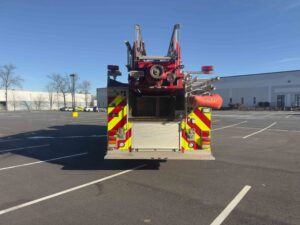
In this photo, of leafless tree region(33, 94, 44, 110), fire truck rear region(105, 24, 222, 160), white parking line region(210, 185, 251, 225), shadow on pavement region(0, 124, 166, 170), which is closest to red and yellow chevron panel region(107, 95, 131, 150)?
fire truck rear region(105, 24, 222, 160)

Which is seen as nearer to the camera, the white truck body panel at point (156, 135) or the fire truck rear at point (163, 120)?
the fire truck rear at point (163, 120)

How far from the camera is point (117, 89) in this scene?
5.57m

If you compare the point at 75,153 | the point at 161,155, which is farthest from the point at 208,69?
the point at 75,153

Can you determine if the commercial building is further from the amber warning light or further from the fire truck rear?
the amber warning light

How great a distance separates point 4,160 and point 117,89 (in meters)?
4.33

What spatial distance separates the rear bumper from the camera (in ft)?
17.0

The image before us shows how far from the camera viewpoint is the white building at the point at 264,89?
6606 cm

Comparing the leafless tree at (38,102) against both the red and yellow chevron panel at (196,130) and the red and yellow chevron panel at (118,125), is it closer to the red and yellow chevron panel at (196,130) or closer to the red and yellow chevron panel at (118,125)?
the red and yellow chevron panel at (118,125)

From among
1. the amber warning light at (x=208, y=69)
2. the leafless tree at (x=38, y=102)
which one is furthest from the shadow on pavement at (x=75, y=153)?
the leafless tree at (x=38, y=102)

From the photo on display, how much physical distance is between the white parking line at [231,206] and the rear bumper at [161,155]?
950 millimetres

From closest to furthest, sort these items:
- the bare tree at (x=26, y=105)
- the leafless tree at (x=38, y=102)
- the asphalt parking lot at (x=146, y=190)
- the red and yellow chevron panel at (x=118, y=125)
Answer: the asphalt parking lot at (x=146, y=190) < the red and yellow chevron panel at (x=118, y=125) < the bare tree at (x=26, y=105) < the leafless tree at (x=38, y=102)

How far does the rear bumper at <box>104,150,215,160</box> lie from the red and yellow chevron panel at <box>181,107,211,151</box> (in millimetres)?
203

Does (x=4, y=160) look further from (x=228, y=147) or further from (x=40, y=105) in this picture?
(x=40, y=105)

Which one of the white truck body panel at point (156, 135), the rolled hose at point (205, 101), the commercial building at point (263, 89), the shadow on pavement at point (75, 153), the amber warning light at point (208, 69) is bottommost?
the shadow on pavement at point (75, 153)
